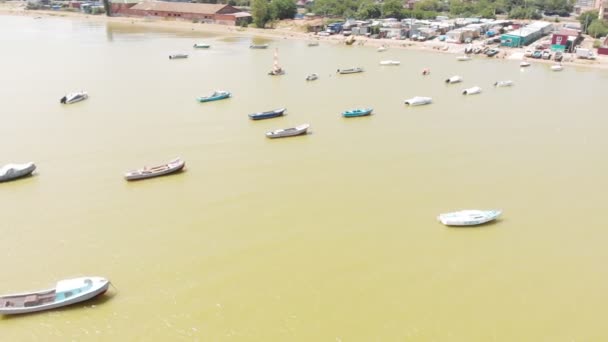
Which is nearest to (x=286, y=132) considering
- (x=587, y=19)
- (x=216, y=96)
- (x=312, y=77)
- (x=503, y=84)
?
(x=216, y=96)

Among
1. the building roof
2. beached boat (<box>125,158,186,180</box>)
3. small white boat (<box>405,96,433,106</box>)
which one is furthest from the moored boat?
the building roof

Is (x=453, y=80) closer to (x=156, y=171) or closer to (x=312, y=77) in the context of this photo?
(x=312, y=77)

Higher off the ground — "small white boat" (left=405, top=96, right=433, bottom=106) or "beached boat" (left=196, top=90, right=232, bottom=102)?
"beached boat" (left=196, top=90, right=232, bottom=102)

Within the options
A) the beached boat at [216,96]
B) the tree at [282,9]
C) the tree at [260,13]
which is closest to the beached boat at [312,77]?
the beached boat at [216,96]

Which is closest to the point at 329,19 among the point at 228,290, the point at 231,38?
the point at 231,38

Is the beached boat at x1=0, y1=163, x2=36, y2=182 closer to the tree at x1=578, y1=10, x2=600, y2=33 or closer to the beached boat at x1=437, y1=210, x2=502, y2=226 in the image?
the beached boat at x1=437, y1=210, x2=502, y2=226

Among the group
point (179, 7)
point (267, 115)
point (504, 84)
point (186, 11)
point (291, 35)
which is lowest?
point (267, 115)
